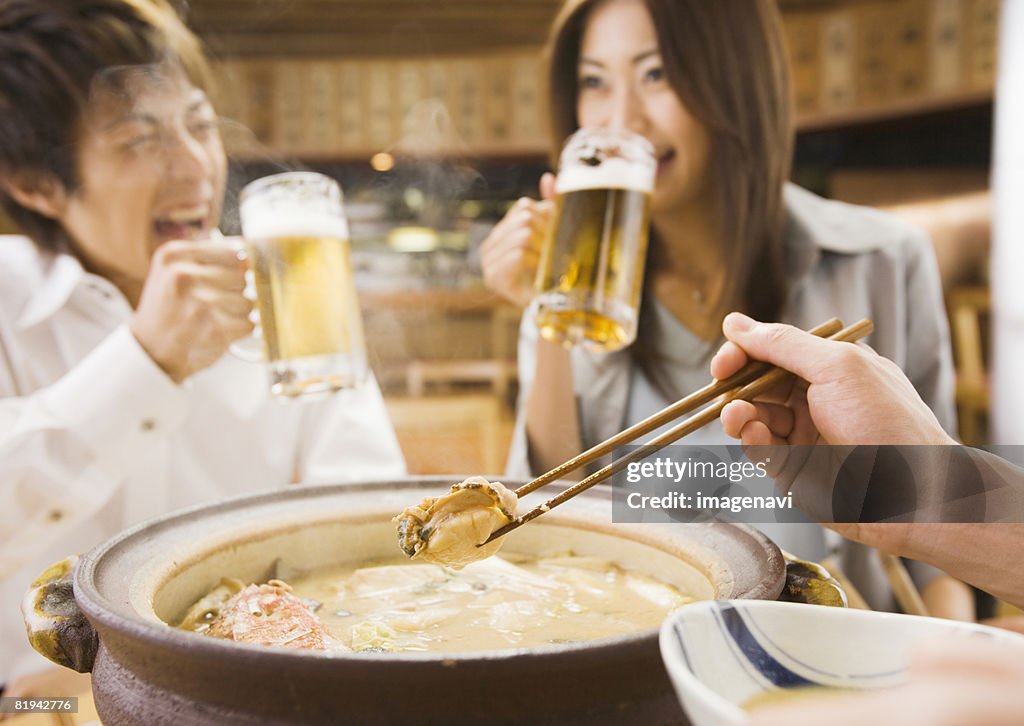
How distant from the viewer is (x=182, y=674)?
657mm

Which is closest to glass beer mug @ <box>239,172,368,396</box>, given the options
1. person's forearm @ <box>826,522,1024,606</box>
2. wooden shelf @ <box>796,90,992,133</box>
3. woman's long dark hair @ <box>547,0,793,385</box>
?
woman's long dark hair @ <box>547,0,793,385</box>

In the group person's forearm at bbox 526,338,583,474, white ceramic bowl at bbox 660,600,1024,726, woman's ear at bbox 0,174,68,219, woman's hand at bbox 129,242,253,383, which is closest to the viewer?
white ceramic bowl at bbox 660,600,1024,726

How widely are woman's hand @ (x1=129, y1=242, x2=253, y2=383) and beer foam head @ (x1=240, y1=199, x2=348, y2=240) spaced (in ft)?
0.44

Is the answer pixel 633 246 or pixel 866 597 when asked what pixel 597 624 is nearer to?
pixel 633 246

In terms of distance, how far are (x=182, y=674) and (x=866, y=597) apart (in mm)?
1635

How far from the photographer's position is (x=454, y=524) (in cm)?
88

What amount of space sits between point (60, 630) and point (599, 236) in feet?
3.30

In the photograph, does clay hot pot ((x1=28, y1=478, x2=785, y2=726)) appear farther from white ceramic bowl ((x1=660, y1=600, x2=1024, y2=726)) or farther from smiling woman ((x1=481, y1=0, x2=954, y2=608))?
smiling woman ((x1=481, y1=0, x2=954, y2=608))

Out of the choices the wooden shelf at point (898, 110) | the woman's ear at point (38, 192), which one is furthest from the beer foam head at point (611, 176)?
the wooden shelf at point (898, 110)

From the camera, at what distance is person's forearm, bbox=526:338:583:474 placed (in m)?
1.87

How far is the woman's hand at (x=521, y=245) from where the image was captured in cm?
167

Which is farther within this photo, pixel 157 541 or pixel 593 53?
pixel 593 53

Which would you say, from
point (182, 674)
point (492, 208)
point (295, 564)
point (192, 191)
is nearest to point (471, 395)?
point (492, 208)

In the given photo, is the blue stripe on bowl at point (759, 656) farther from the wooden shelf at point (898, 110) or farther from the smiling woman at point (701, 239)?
the wooden shelf at point (898, 110)
